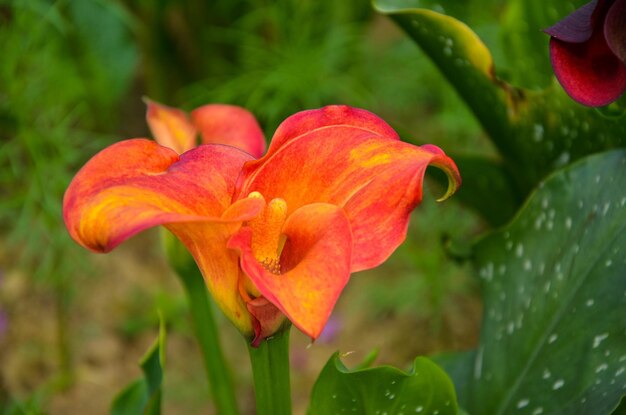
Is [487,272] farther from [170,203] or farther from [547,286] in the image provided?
[170,203]

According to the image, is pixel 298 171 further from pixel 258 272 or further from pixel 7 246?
pixel 7 246

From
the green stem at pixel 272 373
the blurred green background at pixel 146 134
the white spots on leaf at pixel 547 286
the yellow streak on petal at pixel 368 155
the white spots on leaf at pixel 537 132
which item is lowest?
the blurred green background at pixel 146 134

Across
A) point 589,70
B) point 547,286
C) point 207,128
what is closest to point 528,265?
point 547,286

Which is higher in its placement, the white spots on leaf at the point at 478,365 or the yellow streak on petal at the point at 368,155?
the yellow streak on petal at the point at 368,155

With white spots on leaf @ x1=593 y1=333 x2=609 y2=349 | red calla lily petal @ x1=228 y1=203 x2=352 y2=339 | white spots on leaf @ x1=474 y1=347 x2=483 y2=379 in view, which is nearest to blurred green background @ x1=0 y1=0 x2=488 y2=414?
white spots on leaf @ x1=474 y1=347 x2=483 y2=379

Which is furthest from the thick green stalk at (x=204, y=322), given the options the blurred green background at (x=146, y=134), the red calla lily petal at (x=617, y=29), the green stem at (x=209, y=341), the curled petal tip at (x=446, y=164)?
Answer: the blurred green background at (x=146, y=134)

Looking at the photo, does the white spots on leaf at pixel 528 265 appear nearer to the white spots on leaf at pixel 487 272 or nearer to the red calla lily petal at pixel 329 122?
the white spots on leaf at pixel 487 272
